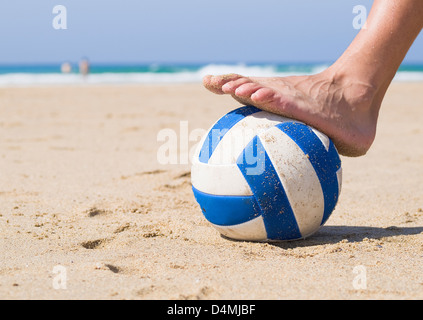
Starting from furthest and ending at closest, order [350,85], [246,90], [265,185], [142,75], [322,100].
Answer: [142,75]
[350,85]
[322,100]
[246,90]
[265,185]

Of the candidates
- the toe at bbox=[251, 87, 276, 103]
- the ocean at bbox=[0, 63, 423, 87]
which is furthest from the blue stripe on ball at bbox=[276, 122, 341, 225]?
the ocean at bbox=[0, 63, 423, 87]

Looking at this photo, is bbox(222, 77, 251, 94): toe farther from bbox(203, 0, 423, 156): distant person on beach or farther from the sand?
the sand

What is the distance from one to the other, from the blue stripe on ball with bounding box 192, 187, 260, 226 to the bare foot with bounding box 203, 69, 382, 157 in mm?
569

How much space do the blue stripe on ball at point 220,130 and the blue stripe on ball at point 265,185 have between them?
0.20m

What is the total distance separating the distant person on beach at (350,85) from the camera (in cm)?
A: 315

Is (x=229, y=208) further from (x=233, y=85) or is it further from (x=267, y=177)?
(x=233, y=85)

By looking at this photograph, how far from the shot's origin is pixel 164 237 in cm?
331

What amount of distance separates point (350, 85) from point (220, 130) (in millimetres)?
899

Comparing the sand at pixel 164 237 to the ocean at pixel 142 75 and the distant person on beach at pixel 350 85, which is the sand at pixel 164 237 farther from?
the ocean at pixel 142 75

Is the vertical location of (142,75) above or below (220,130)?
below

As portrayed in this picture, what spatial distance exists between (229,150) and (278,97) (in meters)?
0.42

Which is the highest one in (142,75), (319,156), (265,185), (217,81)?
(217,81)

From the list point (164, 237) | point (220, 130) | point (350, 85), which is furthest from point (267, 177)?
point (350, 85)
